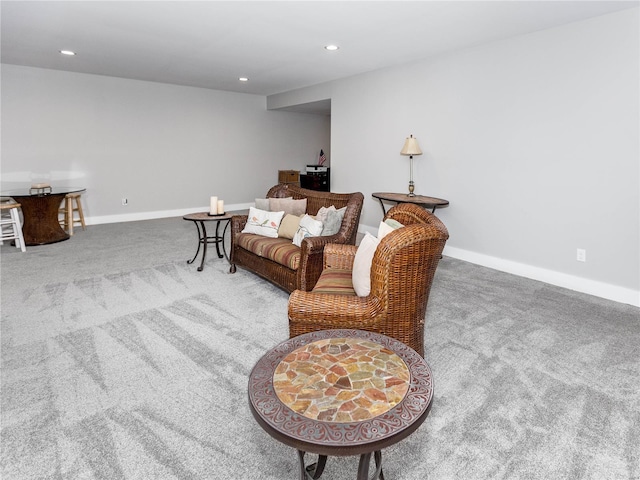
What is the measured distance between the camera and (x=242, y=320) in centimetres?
285

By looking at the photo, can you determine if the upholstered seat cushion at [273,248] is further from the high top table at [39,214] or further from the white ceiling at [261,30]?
the high top table at [39,214]

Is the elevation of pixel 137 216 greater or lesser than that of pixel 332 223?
lesser

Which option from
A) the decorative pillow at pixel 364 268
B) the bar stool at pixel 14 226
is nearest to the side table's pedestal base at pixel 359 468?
the decorative pillow at pixel 364 268

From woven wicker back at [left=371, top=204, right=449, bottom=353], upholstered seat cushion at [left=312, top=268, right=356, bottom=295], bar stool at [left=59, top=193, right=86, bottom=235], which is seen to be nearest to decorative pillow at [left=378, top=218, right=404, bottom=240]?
woven wicker back at [left=371, top=204, right=449, bottom=353]

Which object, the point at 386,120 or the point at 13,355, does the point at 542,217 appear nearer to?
the point at 386,120

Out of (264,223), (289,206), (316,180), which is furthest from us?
(316,180)

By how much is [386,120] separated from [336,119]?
1163mm

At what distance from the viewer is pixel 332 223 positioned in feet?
10.6

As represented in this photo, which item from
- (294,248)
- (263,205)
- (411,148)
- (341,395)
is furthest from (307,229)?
(341,395)

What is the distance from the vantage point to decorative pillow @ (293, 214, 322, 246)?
323 cm

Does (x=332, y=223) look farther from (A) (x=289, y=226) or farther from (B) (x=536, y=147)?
(B) (x=536, y=147)

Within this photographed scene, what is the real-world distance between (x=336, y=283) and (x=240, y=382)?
79 centimetres

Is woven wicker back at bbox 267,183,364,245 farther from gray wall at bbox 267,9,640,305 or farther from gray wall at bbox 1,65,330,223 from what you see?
gray wall at bbox 1,65,330,223

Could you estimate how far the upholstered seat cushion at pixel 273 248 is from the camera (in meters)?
3.17
